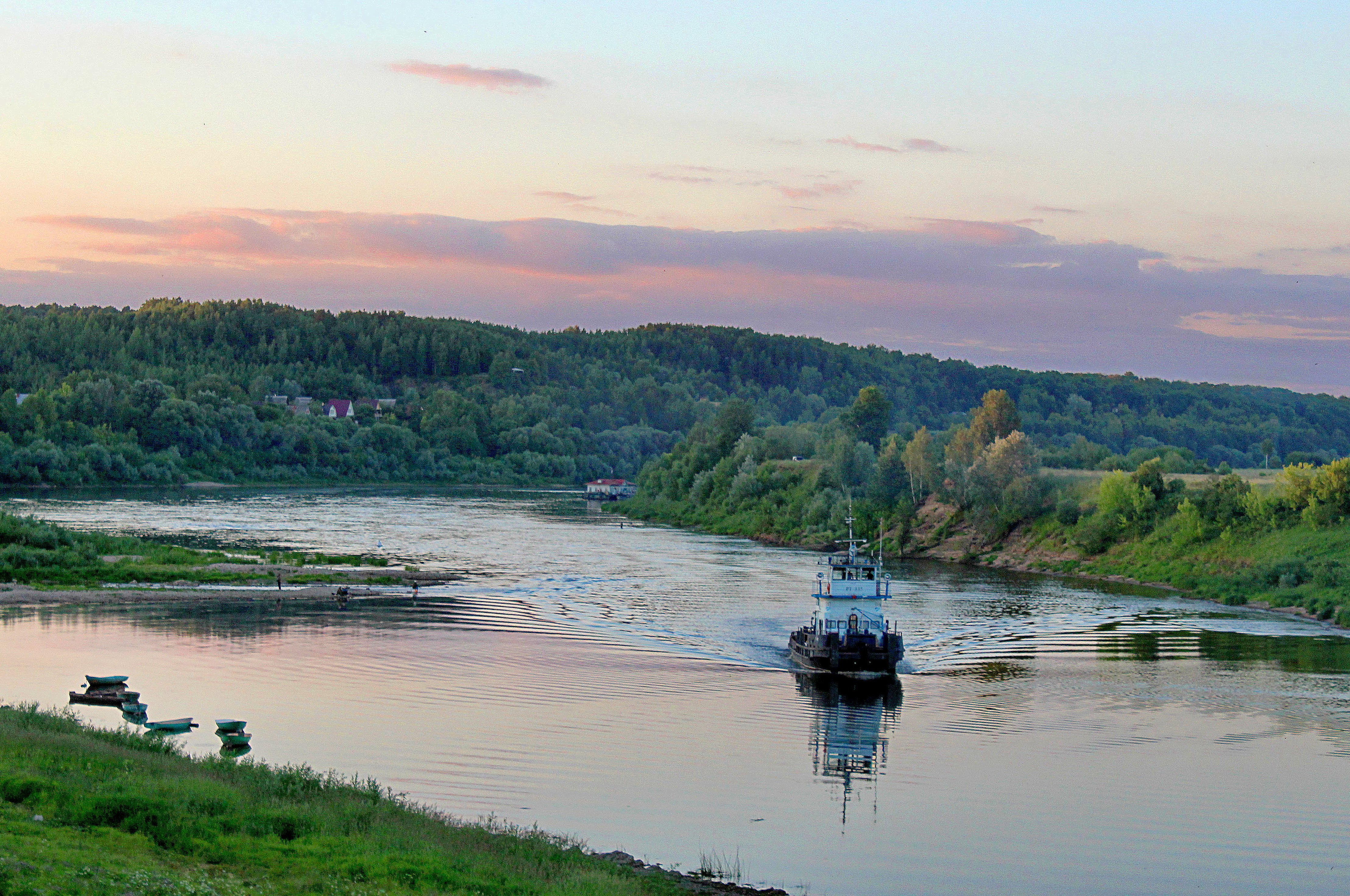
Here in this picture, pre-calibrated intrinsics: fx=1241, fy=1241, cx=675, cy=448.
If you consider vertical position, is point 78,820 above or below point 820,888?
above

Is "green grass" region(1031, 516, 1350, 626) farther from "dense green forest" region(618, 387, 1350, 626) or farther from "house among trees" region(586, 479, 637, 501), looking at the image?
"house among trees" region(586, 479, 637, 501)

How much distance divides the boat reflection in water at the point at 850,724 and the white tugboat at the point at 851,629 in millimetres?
464

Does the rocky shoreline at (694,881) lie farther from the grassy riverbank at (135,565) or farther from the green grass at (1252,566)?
the green grass at (1252,566)

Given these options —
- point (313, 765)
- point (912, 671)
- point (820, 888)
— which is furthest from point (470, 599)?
point (820, 888)

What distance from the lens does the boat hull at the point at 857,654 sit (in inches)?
1495

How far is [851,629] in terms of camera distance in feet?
130

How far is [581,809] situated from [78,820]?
909 centimetres

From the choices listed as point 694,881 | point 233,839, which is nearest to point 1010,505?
point 694,881

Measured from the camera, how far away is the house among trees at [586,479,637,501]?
15750 centimetres

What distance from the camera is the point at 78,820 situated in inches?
600

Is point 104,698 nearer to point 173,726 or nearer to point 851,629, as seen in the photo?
point 173,726

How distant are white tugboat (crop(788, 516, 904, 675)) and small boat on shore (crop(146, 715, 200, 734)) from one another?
1927cm

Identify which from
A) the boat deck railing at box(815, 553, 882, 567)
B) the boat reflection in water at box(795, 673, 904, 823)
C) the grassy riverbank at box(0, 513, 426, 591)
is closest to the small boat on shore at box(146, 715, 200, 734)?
the boat reflection in water at box(795, 673, 904, 823)

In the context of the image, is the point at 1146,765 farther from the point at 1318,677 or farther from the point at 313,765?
the point at 313,765
